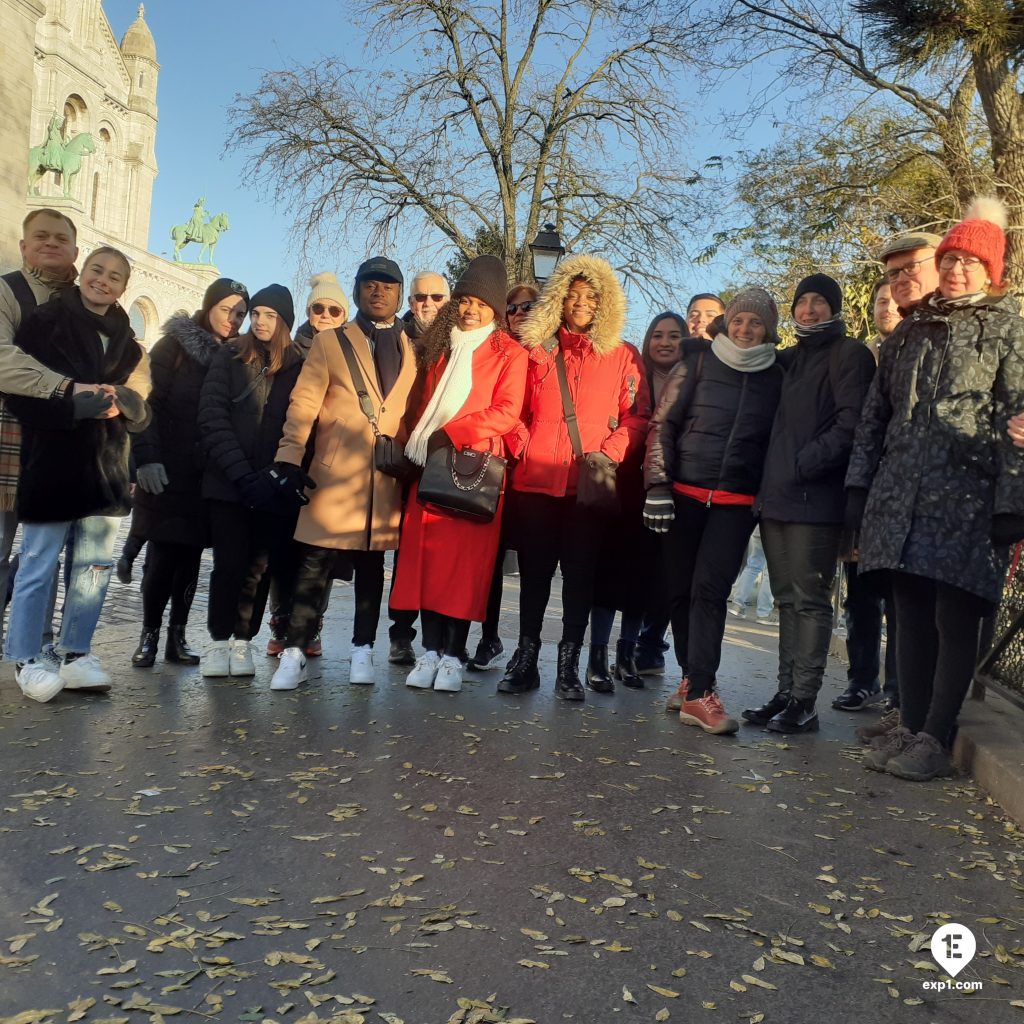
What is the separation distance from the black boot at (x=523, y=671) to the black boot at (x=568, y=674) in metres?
0.14

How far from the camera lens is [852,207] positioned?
14398mm

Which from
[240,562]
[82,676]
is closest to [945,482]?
[240,562]

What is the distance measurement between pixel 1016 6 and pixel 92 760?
10687mm

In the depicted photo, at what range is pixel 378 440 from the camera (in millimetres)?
5887

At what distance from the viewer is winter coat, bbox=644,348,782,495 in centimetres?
546

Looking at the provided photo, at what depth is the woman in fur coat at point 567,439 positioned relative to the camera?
230 inches

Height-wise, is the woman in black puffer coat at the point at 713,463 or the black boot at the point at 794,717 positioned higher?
the woman in black puffer coat at the point at 713,463

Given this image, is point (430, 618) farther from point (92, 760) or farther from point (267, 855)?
point (267, 855)

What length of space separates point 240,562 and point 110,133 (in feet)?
269

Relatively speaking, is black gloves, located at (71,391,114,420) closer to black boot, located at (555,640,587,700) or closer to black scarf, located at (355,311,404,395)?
black scarf, located at (355,311,404,395)

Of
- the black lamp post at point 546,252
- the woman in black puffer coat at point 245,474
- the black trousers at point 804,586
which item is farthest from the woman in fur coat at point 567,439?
the black lamp post at point 546,252

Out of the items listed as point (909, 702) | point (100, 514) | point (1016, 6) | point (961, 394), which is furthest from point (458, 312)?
point (1016, 6)

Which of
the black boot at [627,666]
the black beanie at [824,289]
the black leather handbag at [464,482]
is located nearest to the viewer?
the black beanie at [824,289]

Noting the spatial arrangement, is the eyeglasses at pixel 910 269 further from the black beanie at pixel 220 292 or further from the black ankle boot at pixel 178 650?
the black ankle boot at pixel 178 650
